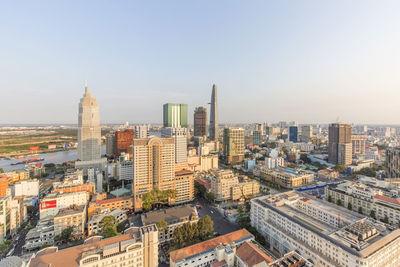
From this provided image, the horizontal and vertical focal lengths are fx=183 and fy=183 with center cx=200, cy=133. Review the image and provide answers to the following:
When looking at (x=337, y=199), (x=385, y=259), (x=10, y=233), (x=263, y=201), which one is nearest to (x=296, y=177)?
(x=337, y=199)

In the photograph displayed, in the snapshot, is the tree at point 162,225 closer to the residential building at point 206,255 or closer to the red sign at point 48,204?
the residential building at point 206,255

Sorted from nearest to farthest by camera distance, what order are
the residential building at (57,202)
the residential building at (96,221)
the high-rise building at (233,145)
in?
the residential building at (96,221)
the residential building at (57,202)
the high-rise building at (233,145)

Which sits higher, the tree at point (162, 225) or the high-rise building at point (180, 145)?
the high-rise building at point (180, 145)

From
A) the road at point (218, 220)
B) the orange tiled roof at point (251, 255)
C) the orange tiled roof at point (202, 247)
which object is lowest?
the road at point (218, 220)

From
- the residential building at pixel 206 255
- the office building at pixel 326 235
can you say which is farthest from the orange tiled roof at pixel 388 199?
the residential building at pixel 206 255

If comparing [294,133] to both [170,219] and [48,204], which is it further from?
[48,204]

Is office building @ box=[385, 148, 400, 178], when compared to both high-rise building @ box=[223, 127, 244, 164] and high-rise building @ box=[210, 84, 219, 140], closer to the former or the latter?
high-rise building @ box=[223, 127, 244, 164]

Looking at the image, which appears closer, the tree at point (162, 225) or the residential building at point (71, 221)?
the tree at point (162, 225)
